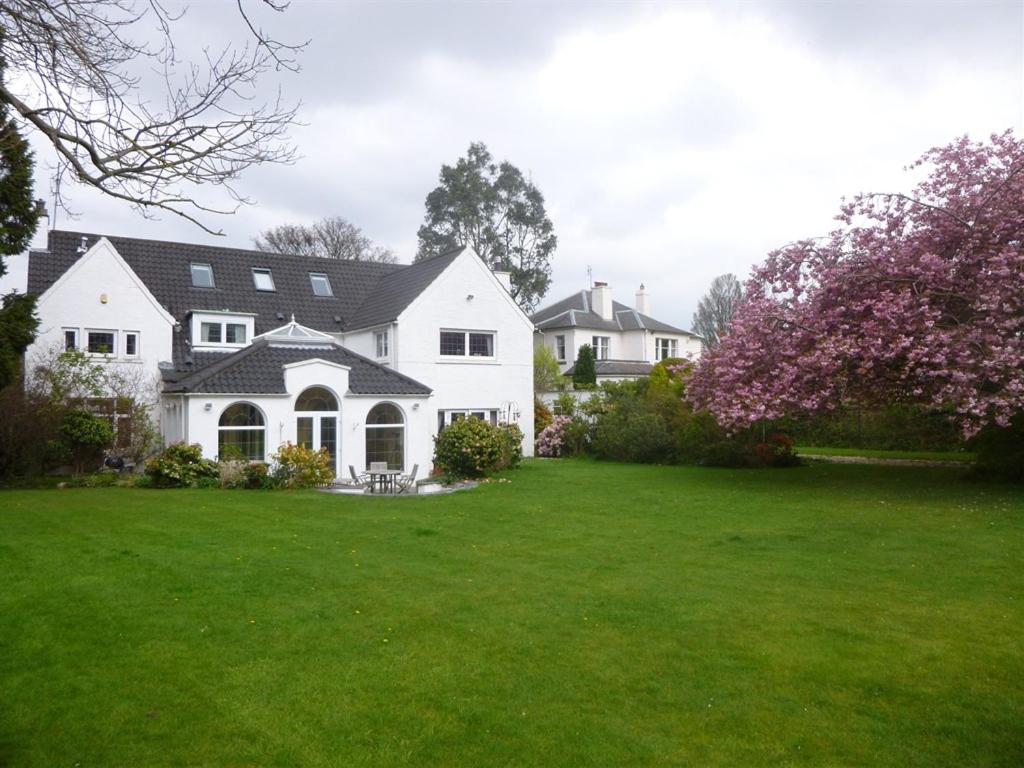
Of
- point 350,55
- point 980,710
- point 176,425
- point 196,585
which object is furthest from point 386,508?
point 980,710

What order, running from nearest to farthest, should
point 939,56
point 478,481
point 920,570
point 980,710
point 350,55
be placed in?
point 980,710 → point 350,55 → point 920,570 → point 939,56 → point 478,481

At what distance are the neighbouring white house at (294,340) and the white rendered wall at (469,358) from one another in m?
0.05

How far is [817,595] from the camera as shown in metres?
Result: 9.23

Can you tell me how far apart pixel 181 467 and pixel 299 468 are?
3.01 m

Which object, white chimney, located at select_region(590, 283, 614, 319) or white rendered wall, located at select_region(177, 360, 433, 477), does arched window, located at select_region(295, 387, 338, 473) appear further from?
white chimney, located at select_region(590, 283, 614, 319)

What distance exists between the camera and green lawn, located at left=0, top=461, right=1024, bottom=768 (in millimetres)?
5488

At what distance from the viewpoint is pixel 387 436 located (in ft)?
80.1

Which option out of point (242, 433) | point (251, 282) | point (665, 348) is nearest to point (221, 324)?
point (251, 282)

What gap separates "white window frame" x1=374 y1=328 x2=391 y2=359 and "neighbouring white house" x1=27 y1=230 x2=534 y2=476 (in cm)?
12

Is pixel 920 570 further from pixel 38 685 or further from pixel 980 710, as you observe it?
pixel 38 685

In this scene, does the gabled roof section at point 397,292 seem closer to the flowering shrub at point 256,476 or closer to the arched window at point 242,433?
the arched window at point 242,433

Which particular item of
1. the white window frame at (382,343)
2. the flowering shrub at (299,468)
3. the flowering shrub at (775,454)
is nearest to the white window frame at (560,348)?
the white window frame at (382,343)

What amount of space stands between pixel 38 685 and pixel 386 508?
10604mm

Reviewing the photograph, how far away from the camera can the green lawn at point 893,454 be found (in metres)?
27.3
